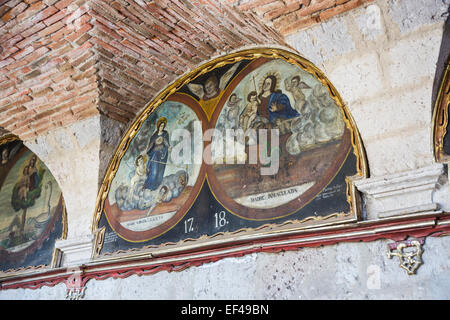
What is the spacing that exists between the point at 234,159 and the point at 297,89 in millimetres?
875

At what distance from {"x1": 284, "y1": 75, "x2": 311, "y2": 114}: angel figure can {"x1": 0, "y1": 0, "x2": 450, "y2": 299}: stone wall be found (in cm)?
37

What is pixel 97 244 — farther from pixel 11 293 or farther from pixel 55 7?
pixel 55 7

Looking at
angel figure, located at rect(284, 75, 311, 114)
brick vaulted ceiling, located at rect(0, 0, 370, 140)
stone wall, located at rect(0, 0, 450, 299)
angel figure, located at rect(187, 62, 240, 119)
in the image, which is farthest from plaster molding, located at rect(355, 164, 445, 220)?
angel figure, located at rect(187, 62, 240, 119)

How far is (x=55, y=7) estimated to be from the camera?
404 cm

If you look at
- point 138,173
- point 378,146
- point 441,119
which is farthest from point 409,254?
point 138,173

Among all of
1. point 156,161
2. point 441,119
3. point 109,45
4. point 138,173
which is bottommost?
point 441,119

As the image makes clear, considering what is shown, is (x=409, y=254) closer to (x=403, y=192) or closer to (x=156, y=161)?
(x=403, y=192)

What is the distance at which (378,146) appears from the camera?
11.0 feet

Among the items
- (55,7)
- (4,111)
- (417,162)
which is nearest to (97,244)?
(4,111)

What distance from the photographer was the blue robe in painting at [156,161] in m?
4.94

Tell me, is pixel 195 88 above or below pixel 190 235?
above

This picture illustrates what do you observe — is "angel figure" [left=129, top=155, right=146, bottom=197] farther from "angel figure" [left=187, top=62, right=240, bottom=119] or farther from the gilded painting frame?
the gilded painting frame

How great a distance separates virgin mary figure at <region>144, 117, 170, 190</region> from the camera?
4.95 metres

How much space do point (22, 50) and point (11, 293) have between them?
299cm
